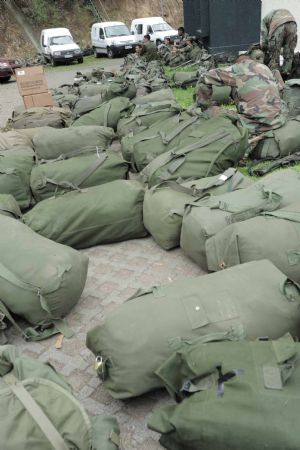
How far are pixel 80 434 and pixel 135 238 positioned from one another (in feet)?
7.85

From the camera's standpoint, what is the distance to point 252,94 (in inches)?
217

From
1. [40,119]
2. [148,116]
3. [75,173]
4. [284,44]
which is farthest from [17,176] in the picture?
[284,44]

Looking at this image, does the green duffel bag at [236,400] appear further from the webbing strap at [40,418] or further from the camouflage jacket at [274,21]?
the camouflage jacket at [274,21]

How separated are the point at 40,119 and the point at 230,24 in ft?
28.4

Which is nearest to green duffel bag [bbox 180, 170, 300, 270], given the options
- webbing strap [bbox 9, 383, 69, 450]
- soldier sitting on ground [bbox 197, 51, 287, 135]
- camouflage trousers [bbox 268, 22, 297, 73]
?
webbing strap [bbox 9, 383, 69, 450]

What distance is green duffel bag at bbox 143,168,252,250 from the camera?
3730mm

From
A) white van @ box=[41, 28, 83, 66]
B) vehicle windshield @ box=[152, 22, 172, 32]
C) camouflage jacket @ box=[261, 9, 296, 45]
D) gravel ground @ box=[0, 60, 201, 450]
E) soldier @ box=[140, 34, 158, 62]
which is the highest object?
camouflage jacket @ box=[261, 9, 296, 45]

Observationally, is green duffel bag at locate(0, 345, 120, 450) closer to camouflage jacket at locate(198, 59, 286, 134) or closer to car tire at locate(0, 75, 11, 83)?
camouflage jacket at locate(198, 59, 286, 134)

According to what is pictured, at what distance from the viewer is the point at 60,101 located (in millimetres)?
8727

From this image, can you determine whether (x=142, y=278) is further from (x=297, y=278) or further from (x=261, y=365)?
(x=261, y=365)

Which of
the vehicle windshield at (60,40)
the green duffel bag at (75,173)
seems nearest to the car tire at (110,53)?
the vehicle windshield at (60,40)

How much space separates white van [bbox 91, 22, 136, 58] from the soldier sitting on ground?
17.1m

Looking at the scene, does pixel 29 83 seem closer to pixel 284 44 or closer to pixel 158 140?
pixel 158 140

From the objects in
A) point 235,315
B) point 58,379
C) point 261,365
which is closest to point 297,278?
point 235,315
